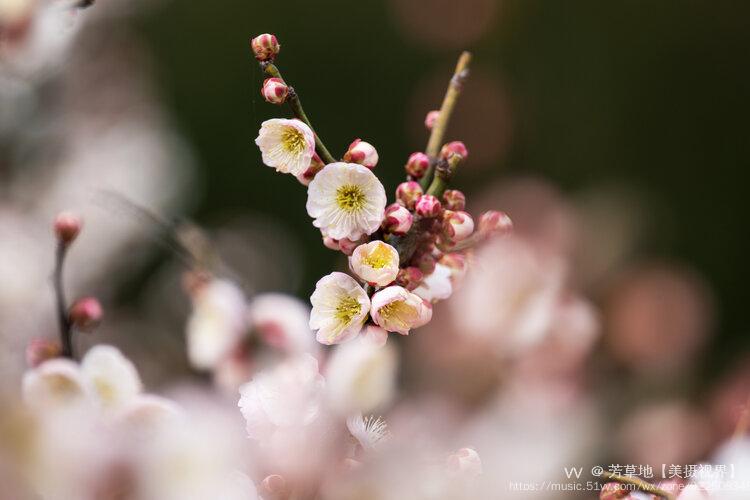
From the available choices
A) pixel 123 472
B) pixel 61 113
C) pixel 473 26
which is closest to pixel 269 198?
pixel 61 113

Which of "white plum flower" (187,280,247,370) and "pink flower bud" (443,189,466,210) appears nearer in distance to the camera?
"pink flower bud" (443,189,466,210)

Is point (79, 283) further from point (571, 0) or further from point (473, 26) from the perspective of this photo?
point (571, 0)

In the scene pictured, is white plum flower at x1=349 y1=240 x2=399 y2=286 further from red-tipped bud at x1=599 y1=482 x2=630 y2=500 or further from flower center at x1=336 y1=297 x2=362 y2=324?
red-tipped bud at x1=599 y1=482 x2=630 y2=500

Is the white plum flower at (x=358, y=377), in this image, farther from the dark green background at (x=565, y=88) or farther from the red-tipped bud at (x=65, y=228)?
the dark green background at (x=565, y=88)

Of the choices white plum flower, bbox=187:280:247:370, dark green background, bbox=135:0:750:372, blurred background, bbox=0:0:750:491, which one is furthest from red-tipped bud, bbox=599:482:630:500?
dark green background, bbox=135:0:750:372

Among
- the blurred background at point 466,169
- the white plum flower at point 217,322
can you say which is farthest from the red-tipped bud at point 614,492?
the white plum flower at point 217,322

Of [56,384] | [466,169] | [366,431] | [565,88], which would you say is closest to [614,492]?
[366,431]
